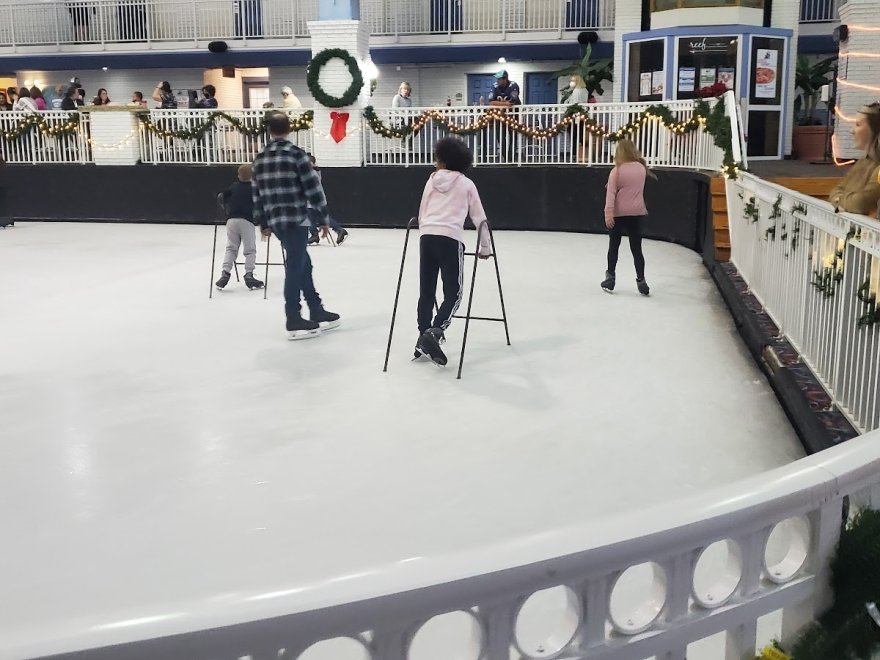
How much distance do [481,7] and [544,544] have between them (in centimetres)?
2108

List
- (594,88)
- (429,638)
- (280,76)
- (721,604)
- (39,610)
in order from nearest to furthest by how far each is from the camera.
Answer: (721,604) → (429,638) → (39,610) → (594,88) → (280,76)

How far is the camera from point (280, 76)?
942 inches

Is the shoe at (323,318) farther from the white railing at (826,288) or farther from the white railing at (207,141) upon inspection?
the white railing at (207,141)

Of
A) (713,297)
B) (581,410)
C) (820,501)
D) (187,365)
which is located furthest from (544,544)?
(713,297)

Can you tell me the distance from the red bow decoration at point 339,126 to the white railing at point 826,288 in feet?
30.3

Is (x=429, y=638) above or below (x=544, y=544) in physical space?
below

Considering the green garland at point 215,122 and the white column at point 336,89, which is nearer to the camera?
the white column at point 336,89

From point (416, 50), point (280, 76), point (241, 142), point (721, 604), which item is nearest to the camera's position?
point (721, 604)

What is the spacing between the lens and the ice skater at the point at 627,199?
320 inches

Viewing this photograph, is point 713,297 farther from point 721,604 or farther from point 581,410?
point 721,604

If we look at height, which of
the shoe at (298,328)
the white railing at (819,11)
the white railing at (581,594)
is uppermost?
the white railing at (819,11)

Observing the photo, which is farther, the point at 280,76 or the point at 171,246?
the point at 280,76

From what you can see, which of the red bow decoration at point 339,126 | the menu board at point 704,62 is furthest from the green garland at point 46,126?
the menu board at point 704,62

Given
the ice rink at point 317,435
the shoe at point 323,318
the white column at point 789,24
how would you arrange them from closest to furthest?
the ice rink at point 317,435 < the shoe at point 323,318 < the white column at point 789,24
